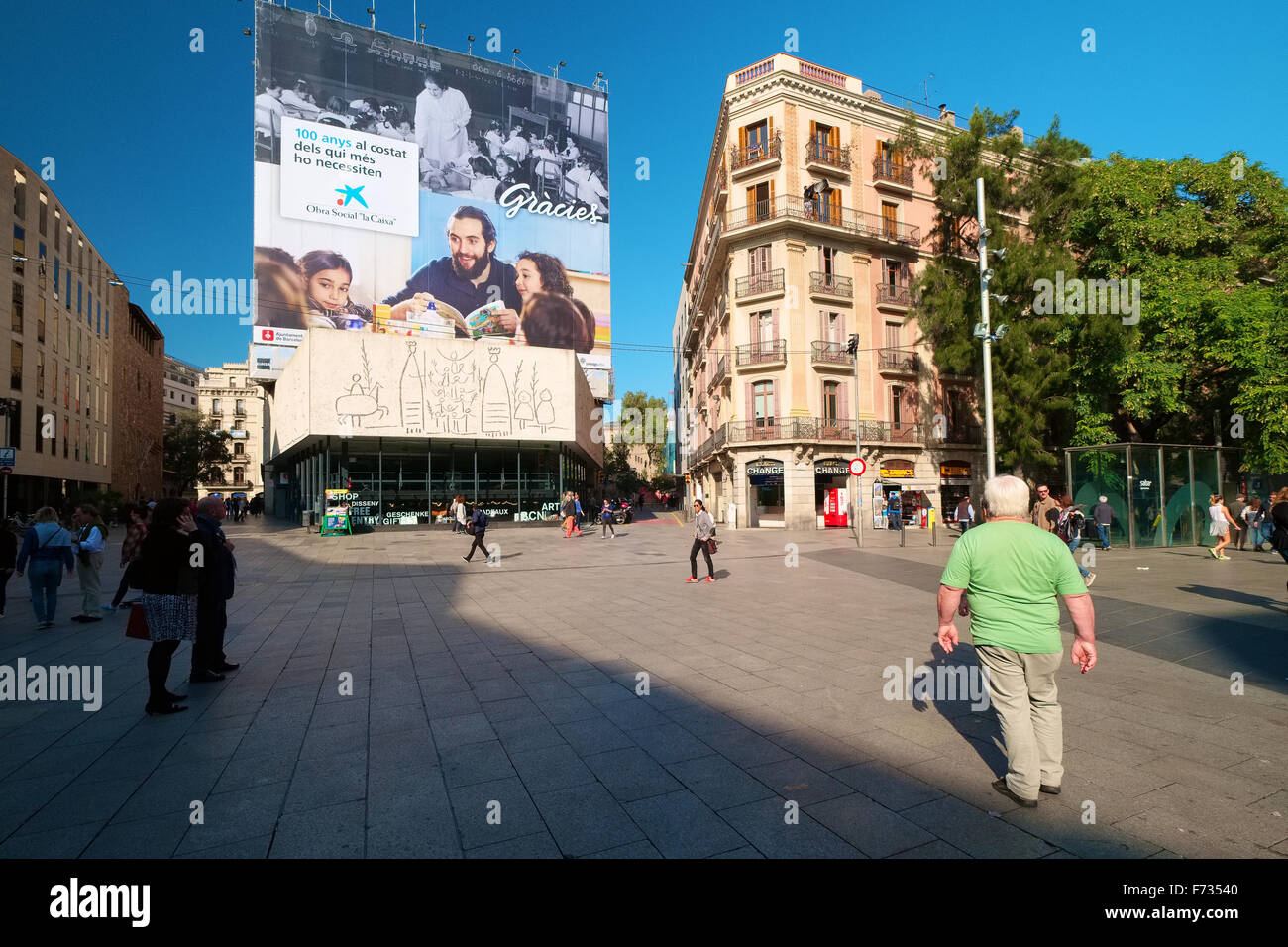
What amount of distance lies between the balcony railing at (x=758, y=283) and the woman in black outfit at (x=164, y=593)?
1156 inches

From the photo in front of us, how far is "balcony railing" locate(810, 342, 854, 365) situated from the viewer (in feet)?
99.9

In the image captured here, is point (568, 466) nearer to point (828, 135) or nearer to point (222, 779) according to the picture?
point (828, 135)

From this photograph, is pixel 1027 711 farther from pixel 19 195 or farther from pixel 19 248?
pixel 19 195

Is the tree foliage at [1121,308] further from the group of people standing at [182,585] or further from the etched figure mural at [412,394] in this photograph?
the group of people standing at [182,585]

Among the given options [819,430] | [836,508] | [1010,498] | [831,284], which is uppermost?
[831,284]

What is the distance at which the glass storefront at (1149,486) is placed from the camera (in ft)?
59.2

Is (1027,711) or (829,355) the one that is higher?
(829,355)

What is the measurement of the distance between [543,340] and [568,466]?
1785cm

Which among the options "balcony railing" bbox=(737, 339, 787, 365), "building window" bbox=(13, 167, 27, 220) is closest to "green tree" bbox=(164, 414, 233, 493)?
"building window" bbox=(13, 167, 27, 220)

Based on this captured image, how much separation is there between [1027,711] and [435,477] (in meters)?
28.1

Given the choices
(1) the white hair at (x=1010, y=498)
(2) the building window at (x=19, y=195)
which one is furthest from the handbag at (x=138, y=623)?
(2) the building window at (x=19, y=195)

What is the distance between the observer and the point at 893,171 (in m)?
32.6

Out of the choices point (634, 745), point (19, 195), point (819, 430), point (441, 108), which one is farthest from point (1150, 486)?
point (19, 195)

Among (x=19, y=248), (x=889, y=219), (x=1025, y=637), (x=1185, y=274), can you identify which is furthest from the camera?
(x=19, y=248)
